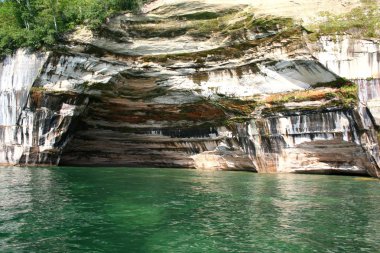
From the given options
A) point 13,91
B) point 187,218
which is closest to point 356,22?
point 187,218

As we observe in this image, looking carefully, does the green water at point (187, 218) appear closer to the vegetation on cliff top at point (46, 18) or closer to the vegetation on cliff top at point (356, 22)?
the vegetation on cliff top at point (356, 22)

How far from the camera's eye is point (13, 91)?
26.5 meters

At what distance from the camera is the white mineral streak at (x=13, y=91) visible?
2567 centimetres

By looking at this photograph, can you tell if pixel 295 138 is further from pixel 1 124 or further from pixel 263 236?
pixel 1 124

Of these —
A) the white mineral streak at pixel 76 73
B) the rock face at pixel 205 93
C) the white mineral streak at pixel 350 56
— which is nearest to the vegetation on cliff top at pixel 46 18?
the rock face at pixel 205 93

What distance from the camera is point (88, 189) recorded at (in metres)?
16.3

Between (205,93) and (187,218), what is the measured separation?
15.4 metres

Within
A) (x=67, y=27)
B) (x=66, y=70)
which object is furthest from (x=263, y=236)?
(x=67, y=27)

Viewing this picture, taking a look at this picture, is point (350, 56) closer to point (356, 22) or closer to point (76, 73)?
point (356, 22)

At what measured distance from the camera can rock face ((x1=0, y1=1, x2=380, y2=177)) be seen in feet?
68.1

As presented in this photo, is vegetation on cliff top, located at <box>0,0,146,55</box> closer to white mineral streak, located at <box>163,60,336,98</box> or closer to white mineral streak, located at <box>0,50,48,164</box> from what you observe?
white mineral streak, located at <box>0,50,48,164</box>

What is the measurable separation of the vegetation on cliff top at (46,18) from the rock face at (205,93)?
86 centimetres

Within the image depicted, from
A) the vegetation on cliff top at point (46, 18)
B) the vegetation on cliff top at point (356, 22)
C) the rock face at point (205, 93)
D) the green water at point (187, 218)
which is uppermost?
the vegetation on cliff top at point (46, 18)

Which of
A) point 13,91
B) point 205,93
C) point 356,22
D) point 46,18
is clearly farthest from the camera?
point 13,91
